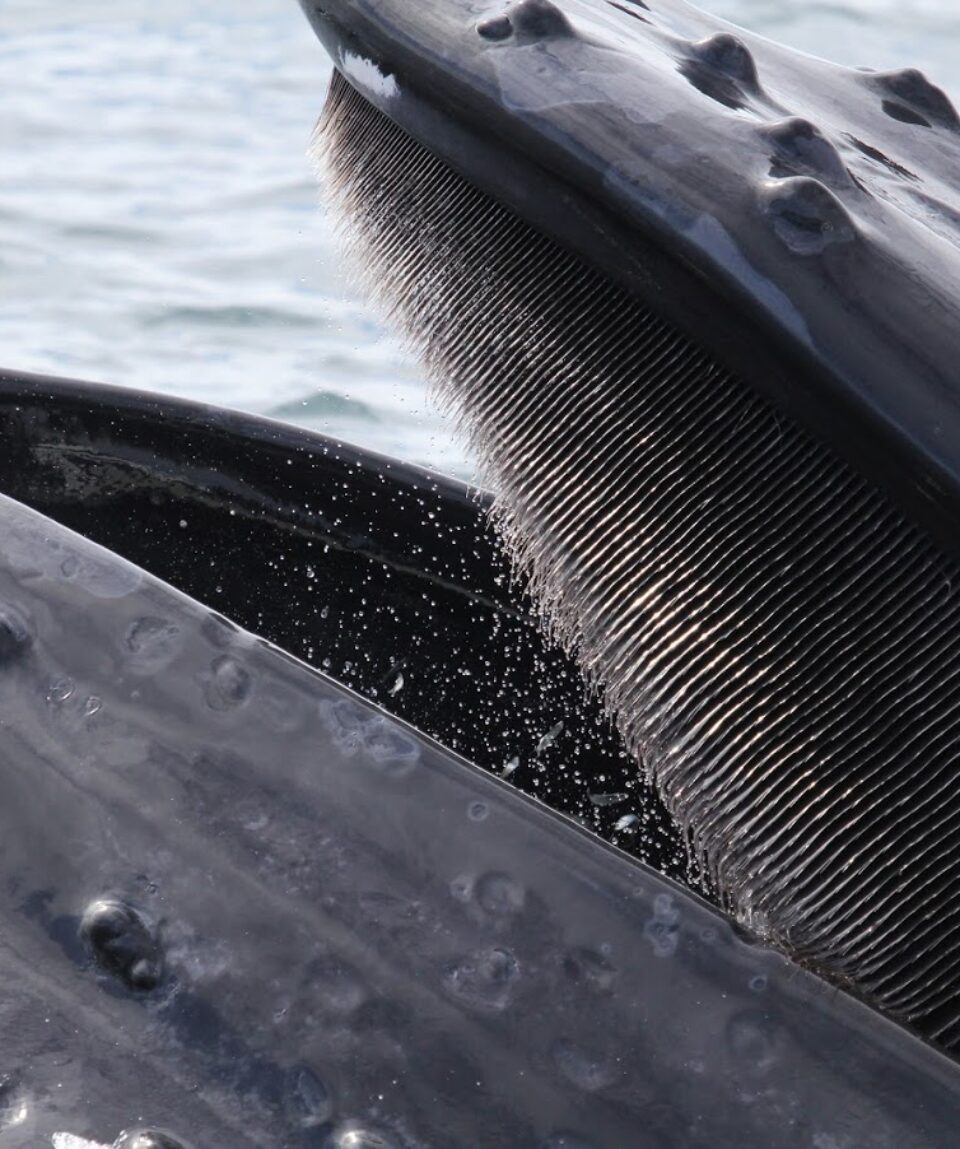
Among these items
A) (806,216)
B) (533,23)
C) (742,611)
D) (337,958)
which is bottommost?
(337,958)

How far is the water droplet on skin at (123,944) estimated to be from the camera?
171 cm

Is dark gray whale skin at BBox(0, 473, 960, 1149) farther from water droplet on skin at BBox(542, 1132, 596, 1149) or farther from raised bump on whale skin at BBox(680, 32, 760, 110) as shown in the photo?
raised bump on whale skin at BBox(680, 32, 760, 110)

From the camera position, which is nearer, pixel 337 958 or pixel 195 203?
pixel 337 958

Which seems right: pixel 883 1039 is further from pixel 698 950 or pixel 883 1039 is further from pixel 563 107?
pixel 563 107

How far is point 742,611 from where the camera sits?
189 cm

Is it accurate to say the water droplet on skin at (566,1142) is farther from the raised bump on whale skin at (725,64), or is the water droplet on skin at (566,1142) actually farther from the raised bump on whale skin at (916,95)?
the raised bump on whale skin at (916,95)

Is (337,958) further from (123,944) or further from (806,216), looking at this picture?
(806,216)

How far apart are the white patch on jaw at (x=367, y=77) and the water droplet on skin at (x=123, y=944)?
1031 mm

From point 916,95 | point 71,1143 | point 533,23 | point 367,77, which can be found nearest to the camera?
point 71,1143

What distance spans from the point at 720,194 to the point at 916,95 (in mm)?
939

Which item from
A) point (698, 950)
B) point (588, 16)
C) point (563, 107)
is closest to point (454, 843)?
point (698, 950)

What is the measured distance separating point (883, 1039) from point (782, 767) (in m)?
0.29

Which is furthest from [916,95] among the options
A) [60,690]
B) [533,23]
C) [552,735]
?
[60,690]

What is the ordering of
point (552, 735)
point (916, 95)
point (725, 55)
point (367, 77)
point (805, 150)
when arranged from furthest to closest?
point (552, 735) → point (916, 95) → point (367, 77) → point (725, 55) → point (805, 150)
